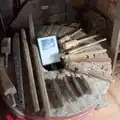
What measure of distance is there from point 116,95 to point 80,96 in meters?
0.63

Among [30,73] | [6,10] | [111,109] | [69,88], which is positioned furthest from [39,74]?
[6,10]

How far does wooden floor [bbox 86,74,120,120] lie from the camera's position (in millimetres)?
1610

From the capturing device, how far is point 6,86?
1.23m

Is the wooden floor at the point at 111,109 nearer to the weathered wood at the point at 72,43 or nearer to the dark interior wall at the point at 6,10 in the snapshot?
the weathered wood at the point at 72,43

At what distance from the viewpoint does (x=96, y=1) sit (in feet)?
6.30

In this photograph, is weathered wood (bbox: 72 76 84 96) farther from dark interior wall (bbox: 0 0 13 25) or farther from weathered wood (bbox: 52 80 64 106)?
dark interior wall (bbox: 0 0 13 25)

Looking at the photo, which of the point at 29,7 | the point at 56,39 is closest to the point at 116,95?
the point at 56,39

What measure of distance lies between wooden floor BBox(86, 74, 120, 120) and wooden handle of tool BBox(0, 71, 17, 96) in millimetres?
654

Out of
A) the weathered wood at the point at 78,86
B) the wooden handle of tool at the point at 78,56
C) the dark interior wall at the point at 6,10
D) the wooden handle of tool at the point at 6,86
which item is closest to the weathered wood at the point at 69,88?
the weathered wood at the point at 78,86

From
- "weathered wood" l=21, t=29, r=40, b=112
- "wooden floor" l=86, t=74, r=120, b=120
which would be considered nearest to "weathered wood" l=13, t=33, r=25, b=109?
"weathered wood" l=21, t=29, r=40, b=112

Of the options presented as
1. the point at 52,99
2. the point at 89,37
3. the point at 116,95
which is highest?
the point at 89,37

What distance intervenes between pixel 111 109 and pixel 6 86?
83 centimetres

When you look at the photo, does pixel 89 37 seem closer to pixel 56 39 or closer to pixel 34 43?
pixel 56 39

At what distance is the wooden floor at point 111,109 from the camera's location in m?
1.61
